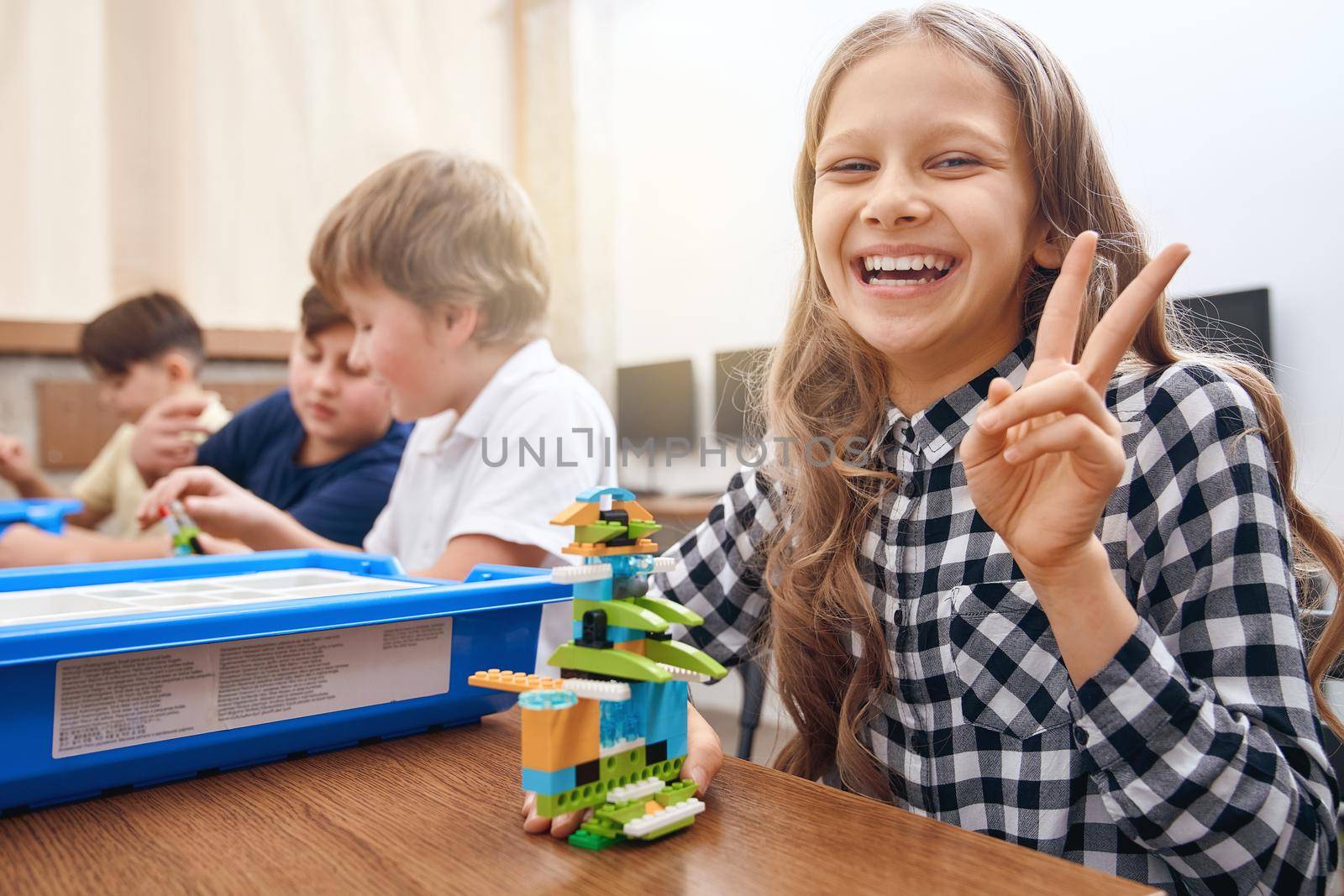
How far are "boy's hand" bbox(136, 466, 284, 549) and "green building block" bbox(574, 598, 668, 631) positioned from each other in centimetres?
91

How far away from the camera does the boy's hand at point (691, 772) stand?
0.46 metres

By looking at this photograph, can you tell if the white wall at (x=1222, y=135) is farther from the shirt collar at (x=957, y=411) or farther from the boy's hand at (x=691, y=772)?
the boy's hand at (x=691, y=772)

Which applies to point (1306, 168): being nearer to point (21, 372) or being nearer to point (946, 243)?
point (946, 243)

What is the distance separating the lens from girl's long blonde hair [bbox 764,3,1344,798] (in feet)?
2.28

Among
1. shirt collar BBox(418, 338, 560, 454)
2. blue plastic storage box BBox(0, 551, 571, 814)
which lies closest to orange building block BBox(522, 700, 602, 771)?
blue plastic storage box BBox(0, 551, 571, 814)

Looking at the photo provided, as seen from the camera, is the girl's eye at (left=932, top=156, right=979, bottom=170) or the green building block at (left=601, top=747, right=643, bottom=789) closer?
the green building block at (left=601, top=747, right=643, bottom=789)

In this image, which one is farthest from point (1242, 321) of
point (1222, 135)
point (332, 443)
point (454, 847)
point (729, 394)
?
point (454, 847)

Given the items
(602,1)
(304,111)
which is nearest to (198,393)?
(304,111)

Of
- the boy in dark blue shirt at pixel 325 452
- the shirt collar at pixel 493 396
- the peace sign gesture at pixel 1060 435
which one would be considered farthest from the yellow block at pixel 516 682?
the boy in dark blue shirt at pixel 325 452

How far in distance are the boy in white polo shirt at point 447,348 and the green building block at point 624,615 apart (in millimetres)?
711

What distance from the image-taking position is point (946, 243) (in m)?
0.68

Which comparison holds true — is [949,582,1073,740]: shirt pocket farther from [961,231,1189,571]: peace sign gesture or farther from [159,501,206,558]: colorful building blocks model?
[159,501,206,558]: colorful building blocks model

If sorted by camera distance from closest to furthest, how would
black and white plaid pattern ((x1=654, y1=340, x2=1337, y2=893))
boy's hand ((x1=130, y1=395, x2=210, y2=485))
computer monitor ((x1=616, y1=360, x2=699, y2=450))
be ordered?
black and white plaid pattern ((x1=654, y1=340, x2=1337, y2=893))
boy's hand ((x1=130, y1=395, x2=210, y2=485))
computer monitor ((x1=616, y1=360, x2=699, y2=450))

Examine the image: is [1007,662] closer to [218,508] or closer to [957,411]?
[957,411]
